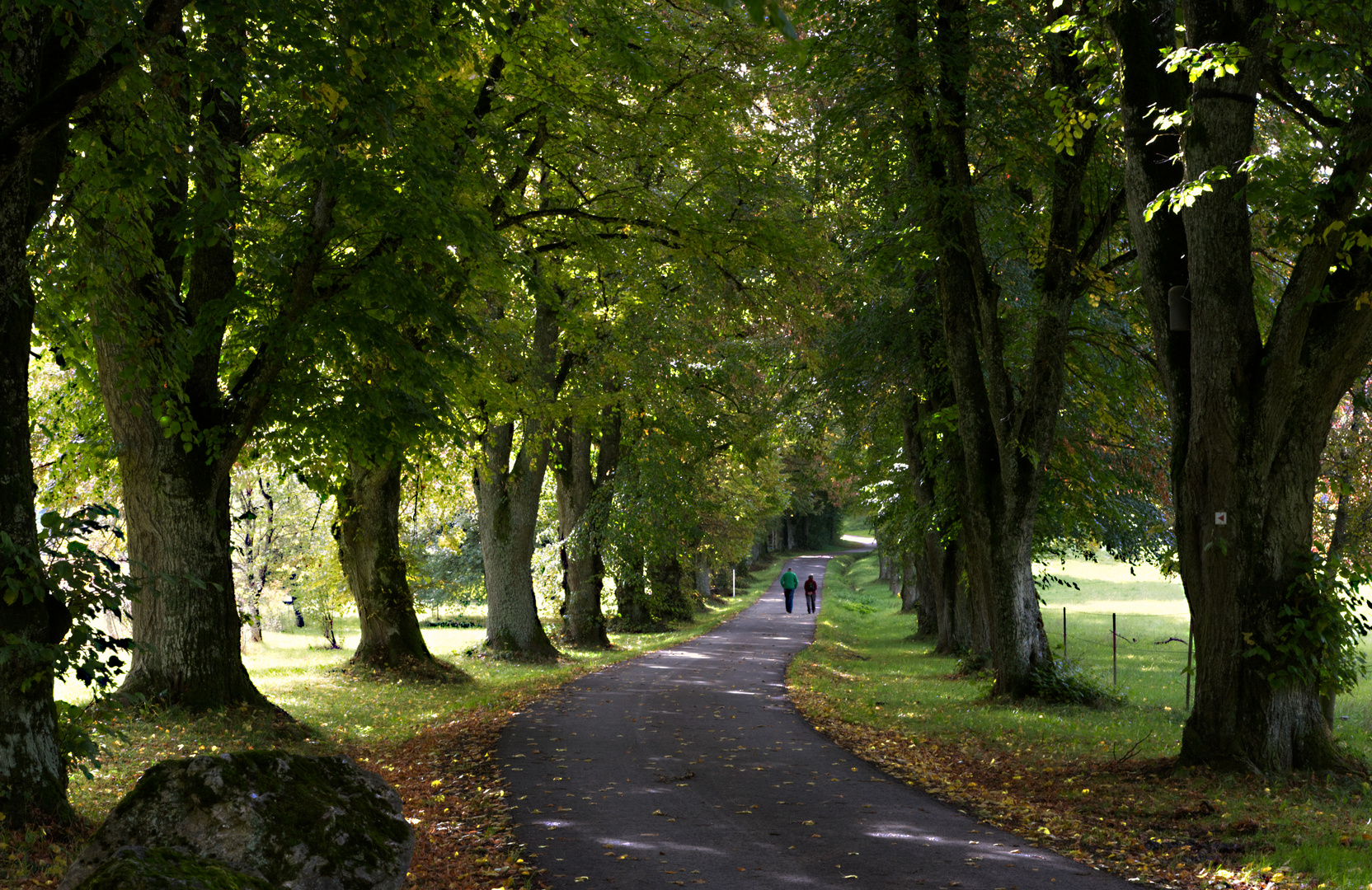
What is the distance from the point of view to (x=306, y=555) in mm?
31672

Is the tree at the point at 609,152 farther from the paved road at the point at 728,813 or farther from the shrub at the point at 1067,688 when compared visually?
the shrub at the point at 1067,688

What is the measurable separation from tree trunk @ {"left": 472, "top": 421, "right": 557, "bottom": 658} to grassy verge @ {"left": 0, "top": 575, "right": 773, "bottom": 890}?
2.45 ft

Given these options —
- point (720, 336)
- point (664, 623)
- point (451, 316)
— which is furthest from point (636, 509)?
point (451, 316)

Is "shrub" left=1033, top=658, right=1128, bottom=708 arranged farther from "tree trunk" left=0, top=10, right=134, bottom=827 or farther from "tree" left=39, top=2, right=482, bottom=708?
"tree trunk" left=0, top=10, right=134, bottom=827

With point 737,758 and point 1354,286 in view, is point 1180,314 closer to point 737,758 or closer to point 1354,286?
point 1354,286

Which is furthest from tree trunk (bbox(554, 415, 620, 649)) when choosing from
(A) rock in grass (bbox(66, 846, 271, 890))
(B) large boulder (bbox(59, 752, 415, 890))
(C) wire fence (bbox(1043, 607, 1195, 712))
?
(A) rock in grass (bbox(66, 846, 271, 890))

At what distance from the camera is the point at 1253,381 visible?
343 inches

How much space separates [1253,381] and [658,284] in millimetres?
12527

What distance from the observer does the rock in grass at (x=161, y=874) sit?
3920 millimetres

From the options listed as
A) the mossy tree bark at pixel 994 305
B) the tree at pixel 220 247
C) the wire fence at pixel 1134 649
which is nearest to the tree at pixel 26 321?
the tree at pixel 220 247

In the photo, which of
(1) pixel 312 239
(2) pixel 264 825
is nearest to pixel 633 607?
(1) pixel 312 239

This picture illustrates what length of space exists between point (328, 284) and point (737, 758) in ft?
22.5

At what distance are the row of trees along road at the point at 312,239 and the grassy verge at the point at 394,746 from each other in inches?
19.3

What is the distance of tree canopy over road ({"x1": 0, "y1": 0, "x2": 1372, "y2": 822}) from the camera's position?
306 inches
